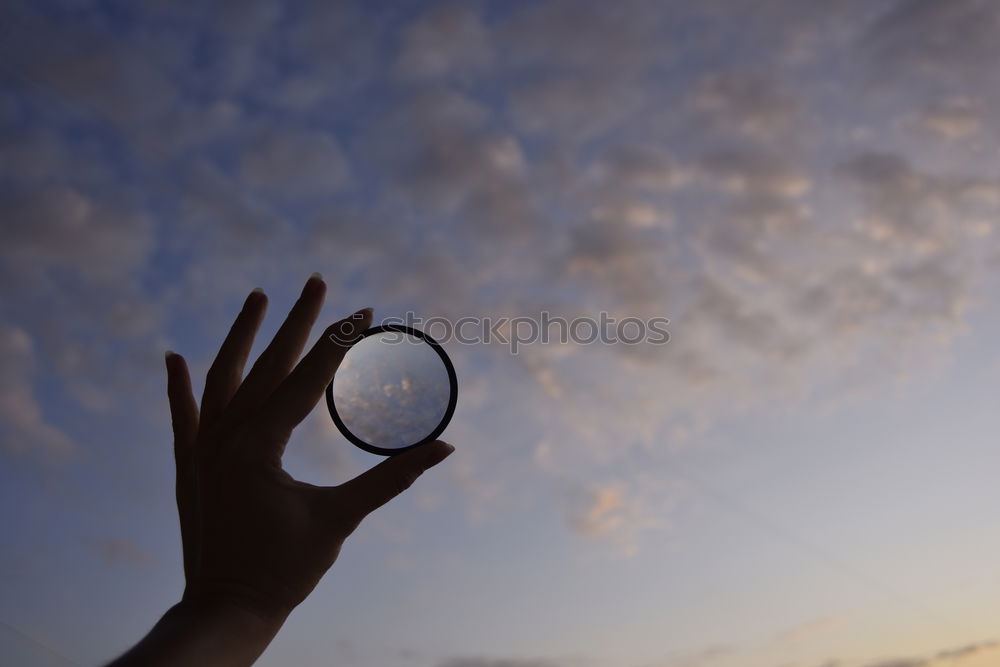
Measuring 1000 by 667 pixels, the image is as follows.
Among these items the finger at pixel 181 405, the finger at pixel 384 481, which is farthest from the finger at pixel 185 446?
the finger at pixel 384 481

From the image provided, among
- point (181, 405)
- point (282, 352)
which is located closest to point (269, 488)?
point (282, 352)

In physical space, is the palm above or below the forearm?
above

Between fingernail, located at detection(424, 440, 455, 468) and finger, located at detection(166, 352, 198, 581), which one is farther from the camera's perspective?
fingernail, located at detection(424, 440, 455, 468)

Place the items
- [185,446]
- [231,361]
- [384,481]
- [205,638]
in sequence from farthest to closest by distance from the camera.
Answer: [231,361] < [185,446] < [384,481] < [205,638]

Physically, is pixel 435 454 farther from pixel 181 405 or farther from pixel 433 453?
pixel 181 405

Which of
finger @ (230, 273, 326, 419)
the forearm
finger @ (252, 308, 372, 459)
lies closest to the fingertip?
finger @ (252, 308, 372, 459)

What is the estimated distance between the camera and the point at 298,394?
4109 mm

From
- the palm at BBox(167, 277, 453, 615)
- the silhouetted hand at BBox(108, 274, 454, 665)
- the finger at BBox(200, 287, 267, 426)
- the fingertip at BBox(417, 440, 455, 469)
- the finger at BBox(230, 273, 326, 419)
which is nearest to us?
the silhouetted hand at BBox(108, 274, 454, 665)

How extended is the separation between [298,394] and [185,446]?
127cm

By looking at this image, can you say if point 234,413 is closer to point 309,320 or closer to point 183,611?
point 309,320

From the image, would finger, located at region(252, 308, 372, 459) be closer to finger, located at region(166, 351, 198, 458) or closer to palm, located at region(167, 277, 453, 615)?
palm, located at region(167, 277, 453, 615)

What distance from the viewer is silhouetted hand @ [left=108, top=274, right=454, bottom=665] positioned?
11.0ft

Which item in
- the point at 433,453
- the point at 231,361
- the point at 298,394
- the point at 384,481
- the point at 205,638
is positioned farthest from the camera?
the point at 231,361

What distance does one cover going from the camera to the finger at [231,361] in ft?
15.6
